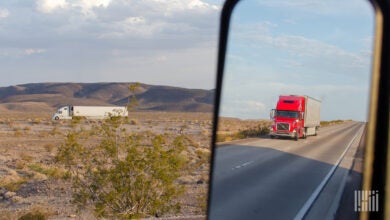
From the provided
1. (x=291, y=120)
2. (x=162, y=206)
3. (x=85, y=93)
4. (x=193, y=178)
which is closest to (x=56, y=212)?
(x=162, y=206)

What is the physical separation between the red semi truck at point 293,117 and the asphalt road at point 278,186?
1288 centimetres

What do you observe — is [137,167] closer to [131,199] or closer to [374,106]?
[131,199]

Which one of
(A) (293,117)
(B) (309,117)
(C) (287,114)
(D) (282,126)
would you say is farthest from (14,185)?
(B) (309,117)

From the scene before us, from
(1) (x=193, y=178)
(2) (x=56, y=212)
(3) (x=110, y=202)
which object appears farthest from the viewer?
(1) (x=193, y=178)

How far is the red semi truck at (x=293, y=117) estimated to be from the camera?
115ft

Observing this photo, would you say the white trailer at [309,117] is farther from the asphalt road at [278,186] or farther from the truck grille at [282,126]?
the asphalt road at [278,186]

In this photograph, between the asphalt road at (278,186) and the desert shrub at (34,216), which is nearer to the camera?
the asphalt road at (278,186)

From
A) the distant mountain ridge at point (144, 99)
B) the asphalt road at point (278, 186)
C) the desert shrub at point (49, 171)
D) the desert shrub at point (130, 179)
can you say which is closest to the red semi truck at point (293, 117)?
the asphalt road at point (278, 186)

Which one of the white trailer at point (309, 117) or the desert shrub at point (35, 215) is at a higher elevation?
the white trailer at point (309, 117)

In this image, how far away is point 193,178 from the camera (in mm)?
17312

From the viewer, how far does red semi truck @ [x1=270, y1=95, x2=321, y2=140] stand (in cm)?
3512

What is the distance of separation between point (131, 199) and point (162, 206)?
644 millimetres

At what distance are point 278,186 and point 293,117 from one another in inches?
873

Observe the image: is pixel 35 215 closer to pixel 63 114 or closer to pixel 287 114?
pixel 287 114
